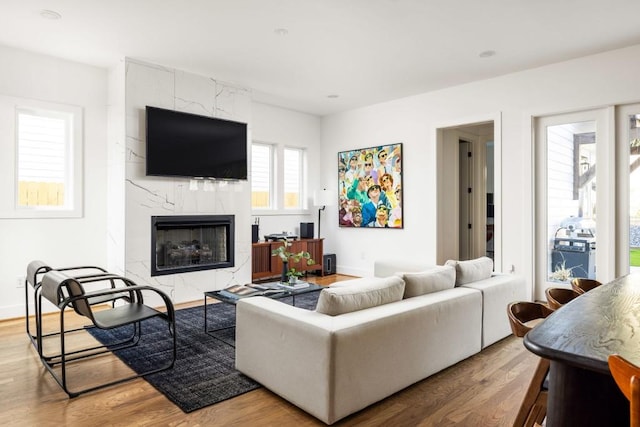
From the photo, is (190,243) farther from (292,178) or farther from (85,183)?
(292,178)

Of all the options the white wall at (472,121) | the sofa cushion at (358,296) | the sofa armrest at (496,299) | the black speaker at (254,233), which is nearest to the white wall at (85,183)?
the black speaker at (254,233)

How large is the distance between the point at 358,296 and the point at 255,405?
0.87 metres

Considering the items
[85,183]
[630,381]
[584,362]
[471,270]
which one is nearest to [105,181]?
[85,183]

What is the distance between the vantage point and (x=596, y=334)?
4.19ft

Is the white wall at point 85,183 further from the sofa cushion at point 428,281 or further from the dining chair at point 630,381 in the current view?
the dining chair at point 630,381

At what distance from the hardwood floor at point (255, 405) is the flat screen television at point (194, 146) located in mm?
2535

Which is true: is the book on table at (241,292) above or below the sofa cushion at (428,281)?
below

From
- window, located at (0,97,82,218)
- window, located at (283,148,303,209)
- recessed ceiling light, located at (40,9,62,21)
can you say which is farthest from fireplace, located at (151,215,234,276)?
recessed ceiling light, located at (40,9,62,21)

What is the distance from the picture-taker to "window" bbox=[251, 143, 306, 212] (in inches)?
259

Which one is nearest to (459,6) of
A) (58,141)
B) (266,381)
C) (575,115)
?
(575,115)

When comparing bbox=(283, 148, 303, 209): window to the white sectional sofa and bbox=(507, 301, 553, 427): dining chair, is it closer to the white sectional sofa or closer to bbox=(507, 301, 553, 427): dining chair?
the white sectional sofa

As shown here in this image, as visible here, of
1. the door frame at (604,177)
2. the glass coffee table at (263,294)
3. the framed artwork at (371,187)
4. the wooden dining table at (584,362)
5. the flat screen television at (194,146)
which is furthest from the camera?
the framed artwork at (371,187)

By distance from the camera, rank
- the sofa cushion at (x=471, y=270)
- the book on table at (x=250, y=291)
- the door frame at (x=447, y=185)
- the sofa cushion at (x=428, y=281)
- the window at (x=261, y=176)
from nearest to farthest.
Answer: the sofa cushion at (x=428, y=281)
the sofa cushion at (x=471, y=270)
the book on table at (x=250, y=291)
the door frame at (x=447, y=185)
the window at (x=261, y=176)

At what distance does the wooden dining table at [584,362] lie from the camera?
1.11 metres
